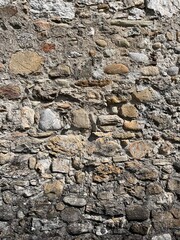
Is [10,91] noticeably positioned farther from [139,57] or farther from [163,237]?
[163,237]

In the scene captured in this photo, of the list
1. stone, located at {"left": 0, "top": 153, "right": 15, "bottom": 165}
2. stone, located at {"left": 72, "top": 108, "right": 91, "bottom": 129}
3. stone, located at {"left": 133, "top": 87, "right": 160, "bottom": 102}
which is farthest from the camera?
→ stone, located at {"left": 133, "top": 87, "right": 160, "bottom": 102}

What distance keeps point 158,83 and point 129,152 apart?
22.6 inches

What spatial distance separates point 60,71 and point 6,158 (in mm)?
735

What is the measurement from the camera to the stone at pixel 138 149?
2.91 m

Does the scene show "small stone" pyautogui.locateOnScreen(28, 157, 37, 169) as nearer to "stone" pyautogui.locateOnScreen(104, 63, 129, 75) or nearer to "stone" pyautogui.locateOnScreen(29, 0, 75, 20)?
"stone" pyautogui.locateOnScreen(104, 63, 129, 75)

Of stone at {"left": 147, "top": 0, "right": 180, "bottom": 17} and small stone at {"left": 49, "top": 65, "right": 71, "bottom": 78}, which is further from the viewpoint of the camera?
stone at {"left": 147, "top": 0, "right": 180, "bottom": 17}

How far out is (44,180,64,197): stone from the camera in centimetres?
276

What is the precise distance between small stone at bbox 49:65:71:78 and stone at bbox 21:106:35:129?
304 millimetres

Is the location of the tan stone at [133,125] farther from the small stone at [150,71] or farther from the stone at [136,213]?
the stone at [136,213]

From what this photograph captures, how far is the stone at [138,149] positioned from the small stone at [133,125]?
0.11m

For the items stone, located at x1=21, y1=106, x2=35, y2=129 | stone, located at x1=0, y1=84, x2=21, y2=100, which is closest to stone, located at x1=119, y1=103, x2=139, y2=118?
stone, located at x1=21, y1=106, x2=35, y2=129

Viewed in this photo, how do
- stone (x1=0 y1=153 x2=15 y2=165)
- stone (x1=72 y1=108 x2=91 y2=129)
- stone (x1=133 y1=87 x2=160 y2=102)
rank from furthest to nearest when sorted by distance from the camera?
stone (x1=133 y1=87 x2=160 y2=102), stone (x1=72 y1=108 x2=91 y2=129), stone (x1=0 y1=153 x2=15 y2=165)

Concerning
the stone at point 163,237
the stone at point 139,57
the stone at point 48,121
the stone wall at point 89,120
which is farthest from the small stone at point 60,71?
the stone at point 163,237

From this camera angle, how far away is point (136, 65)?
2.99 m
